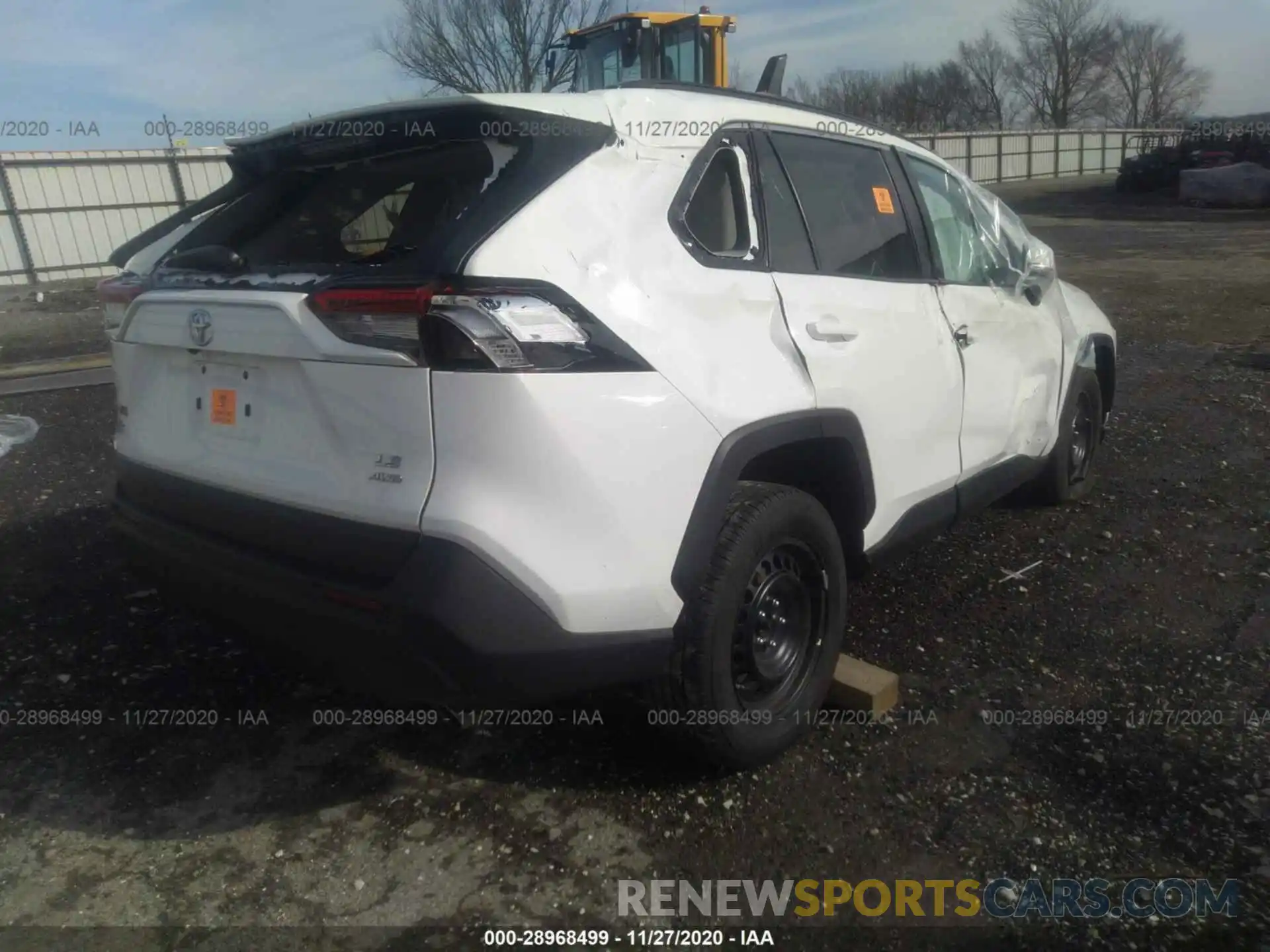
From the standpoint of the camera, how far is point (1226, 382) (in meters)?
7.05

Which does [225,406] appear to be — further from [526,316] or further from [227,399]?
[526,316]

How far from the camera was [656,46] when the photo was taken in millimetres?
13227

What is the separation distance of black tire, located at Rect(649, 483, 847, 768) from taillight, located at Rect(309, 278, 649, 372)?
64 centimetres

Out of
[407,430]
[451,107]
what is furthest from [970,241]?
[407,430]

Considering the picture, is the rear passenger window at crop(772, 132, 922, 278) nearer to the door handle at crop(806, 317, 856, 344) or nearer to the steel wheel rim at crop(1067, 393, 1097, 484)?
the door handle at crop(806, 317, 856, 344)

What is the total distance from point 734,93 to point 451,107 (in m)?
1.04

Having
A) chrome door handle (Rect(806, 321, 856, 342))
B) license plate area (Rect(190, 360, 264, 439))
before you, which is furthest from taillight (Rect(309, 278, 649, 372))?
chrome door handle (Rect(806, 321, 856, 342))

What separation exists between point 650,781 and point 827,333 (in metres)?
1.39

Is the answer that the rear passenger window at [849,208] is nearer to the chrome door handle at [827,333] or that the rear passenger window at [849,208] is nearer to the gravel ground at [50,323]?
the chrome door handle at [827,333]

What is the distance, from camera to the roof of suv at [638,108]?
2.21 metres

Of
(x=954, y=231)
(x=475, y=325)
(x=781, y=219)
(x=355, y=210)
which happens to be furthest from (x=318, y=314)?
(x=954, y=231)

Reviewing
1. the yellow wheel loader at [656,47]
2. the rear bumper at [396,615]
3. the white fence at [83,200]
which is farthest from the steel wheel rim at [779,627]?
the white fence at [83,200]

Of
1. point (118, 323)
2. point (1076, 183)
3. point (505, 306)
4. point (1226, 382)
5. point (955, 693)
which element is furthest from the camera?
point (1076, 183)

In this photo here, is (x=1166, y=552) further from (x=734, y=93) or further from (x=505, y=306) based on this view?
(x=505, y=306)
